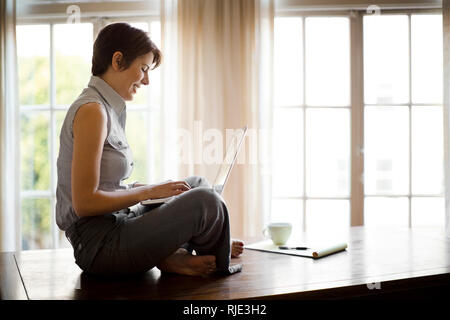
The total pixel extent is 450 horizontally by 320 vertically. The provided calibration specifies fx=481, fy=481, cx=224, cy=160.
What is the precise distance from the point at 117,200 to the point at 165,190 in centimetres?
13

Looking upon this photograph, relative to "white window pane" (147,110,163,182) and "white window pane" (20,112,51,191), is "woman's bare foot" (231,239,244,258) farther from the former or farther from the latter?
"white window pane" (20,112,51,191)

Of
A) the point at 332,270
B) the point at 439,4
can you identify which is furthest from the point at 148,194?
the point at 439,4

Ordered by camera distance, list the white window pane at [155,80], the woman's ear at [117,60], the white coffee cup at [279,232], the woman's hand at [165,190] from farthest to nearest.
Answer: the white window pane at [155,80], the white coffee cup at [279,232], the woman's ear at [117,60], the woman's hand at [165,190]

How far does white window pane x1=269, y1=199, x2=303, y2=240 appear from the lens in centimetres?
313

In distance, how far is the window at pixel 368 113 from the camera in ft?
10.1

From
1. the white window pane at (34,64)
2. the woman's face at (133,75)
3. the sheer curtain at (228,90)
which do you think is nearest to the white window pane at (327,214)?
the sheer curtain at (228,90)

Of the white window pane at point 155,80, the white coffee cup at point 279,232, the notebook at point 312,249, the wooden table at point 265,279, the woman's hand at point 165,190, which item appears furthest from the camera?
the white window pane at point 155,80

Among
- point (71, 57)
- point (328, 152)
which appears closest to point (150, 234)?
A: point (328, 152)

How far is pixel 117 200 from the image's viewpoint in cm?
121

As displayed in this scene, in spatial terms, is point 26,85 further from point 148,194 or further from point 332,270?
point 332,270

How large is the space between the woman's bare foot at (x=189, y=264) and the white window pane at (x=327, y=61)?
6.55ft

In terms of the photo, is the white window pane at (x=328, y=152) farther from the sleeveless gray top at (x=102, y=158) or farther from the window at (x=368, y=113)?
the sleeveless gray top at (x=102, y=158)

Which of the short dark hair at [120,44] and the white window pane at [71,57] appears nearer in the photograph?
the short dark hair at [120,44]

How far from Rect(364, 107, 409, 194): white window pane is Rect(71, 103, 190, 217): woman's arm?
7.08ft
